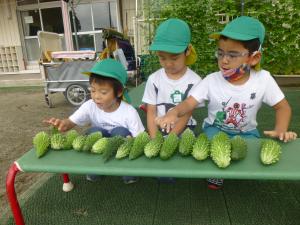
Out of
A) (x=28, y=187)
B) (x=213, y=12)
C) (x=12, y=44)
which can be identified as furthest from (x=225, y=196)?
(x=12, y=44)

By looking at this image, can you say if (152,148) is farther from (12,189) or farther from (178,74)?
(178,74)

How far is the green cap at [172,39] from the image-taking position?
8.06ft

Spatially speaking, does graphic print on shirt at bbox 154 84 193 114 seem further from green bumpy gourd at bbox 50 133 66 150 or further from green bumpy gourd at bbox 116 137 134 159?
green bumpy gourd at bbox 50 133 66 150

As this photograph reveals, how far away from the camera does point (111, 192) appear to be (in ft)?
8.83

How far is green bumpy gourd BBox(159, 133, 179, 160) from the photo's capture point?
1.76 meters

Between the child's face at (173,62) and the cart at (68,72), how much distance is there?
3.78 m

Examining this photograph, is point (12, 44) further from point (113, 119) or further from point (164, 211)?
point (164, 211)

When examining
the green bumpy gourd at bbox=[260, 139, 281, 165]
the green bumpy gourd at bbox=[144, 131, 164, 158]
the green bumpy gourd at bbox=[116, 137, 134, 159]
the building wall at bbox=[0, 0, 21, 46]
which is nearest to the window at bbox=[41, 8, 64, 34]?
the building wall at bbox=[0, 0, 21, 46]

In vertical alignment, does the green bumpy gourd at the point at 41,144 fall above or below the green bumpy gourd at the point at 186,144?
below

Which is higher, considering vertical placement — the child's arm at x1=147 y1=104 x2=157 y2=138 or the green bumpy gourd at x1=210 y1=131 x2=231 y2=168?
the green bumpy gourd at x1=210 y1=131 x2=231 y2=168

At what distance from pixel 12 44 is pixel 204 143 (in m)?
11.7

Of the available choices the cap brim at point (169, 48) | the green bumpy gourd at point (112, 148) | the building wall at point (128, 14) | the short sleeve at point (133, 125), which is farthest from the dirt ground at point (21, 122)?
the building wall at point (128, 14)

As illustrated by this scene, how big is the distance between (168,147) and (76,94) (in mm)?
5130

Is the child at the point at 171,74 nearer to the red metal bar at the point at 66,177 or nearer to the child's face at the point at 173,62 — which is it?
the child's face at the point at 173,62
